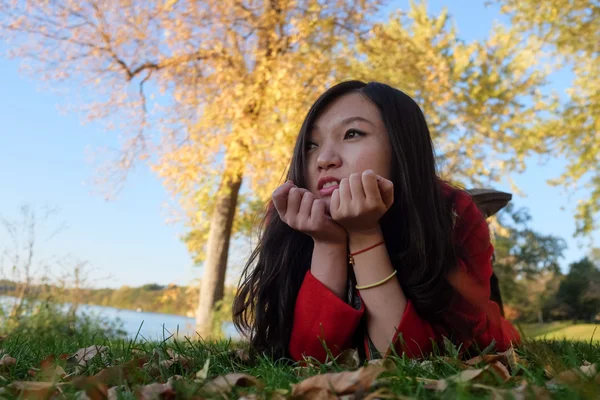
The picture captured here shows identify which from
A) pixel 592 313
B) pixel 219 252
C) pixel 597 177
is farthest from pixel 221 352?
pixel 592 313

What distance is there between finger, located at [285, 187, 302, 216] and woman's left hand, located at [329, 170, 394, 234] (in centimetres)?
14

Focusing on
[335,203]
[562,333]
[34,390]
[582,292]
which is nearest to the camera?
[34,390]

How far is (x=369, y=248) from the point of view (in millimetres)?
2020

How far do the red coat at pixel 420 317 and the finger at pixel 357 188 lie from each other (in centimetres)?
41

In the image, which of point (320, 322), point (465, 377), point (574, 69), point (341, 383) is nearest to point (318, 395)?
point (341, 383)

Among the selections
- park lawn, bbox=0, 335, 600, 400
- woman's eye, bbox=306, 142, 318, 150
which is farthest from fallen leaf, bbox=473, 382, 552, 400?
woman's eye, bbox=306, 142, 318, 150

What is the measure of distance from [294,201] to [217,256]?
7.62 metres

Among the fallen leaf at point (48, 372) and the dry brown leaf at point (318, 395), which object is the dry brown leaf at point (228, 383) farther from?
the fallen leaf at point (48, 372)

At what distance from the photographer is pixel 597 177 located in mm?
12477

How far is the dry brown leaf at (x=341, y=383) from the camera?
3.83 ft

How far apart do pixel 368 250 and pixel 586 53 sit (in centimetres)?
Result: 1191

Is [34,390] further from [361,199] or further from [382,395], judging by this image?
[361,199]

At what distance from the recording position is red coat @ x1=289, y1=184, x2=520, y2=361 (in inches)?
77.9

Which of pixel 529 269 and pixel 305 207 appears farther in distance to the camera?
pixel 529 269
